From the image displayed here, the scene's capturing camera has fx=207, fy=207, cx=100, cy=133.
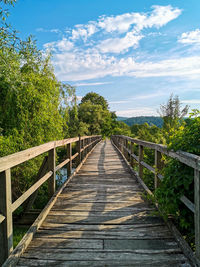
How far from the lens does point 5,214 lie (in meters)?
1.92

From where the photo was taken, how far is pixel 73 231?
8.50ft

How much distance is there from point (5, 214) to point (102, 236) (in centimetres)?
116

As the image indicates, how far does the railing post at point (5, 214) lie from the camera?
6.27 ft

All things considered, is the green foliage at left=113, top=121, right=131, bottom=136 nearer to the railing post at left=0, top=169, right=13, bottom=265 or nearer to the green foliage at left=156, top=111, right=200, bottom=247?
the green foliage at left=156, top=111, right=200, bottom=247

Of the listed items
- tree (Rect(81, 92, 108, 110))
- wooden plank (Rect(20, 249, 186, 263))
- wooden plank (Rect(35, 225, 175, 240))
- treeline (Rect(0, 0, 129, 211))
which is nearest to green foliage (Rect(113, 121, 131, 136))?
tree (Rect(81, 92, 108, 110))

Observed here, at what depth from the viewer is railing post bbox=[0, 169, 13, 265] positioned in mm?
1912

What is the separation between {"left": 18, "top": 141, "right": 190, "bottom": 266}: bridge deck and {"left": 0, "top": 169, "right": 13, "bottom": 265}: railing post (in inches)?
7.1

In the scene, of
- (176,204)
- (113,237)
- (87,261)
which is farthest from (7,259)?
(176,204)

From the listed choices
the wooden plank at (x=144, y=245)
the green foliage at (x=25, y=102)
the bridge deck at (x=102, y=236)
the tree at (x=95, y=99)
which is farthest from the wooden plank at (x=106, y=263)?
the tree at (x=95, y=99)

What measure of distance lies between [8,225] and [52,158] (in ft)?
5.84

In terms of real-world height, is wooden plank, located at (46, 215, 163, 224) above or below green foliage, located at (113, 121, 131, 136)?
below

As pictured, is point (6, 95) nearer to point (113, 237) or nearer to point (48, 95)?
point (48, 95)

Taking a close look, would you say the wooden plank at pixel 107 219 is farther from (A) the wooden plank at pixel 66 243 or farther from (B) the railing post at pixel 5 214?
(B) the railing post at pixel 5 214

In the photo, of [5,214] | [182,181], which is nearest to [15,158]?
[5,214]
